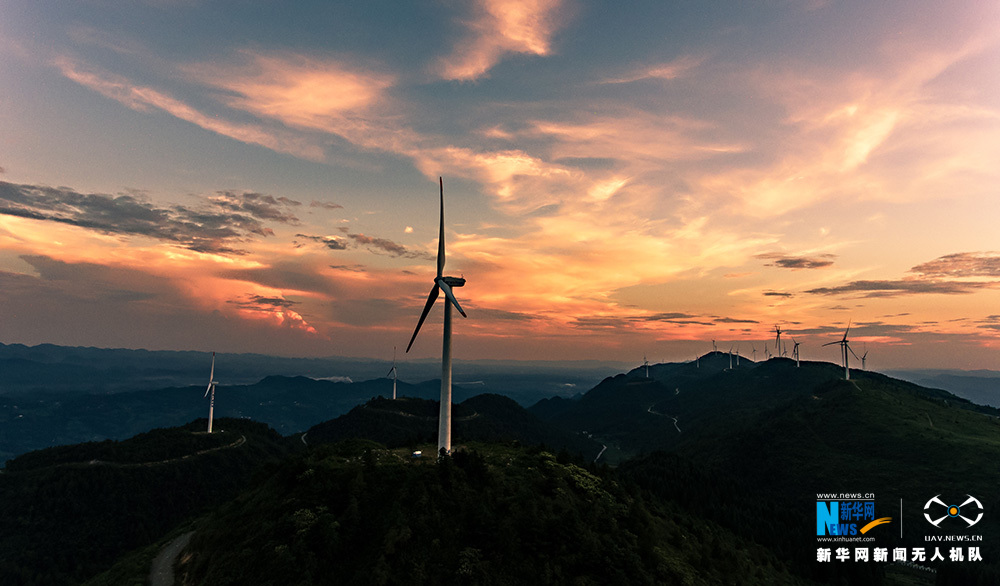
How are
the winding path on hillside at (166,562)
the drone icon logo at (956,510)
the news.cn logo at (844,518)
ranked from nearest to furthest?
the winding path on hillside at (166,562) < the news.cn logo at (844,518) < the drone icon logo at (956,510)

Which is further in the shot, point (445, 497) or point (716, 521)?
point (716, 521)

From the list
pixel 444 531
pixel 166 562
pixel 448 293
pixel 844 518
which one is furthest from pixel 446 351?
pixel 844 518

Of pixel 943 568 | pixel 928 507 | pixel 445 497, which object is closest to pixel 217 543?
pixel 445 497

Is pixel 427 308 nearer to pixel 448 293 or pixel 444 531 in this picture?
pixel 448 293

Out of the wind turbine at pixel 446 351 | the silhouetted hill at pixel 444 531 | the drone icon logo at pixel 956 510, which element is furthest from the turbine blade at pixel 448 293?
the drone icon logo at pixel 956 510

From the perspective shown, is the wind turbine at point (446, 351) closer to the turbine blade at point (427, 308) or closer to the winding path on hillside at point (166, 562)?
the turbine blade at point (427, 308)

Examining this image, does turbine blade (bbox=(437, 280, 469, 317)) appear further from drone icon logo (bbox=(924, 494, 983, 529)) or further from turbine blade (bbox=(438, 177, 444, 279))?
drone icon logo (bbox=(924, 494, 983, 529))

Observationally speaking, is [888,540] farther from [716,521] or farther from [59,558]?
[59,558]
